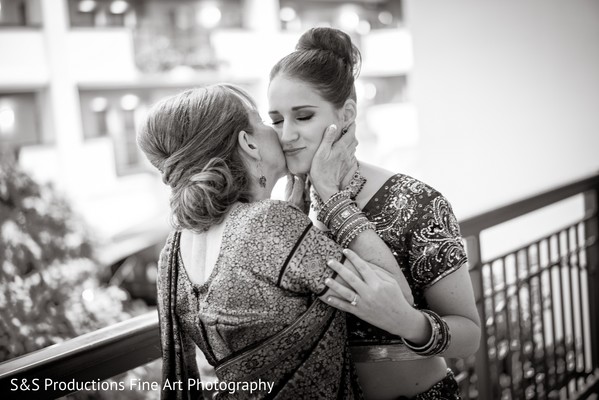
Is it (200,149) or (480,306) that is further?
(480,306)

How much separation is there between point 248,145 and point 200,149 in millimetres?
131

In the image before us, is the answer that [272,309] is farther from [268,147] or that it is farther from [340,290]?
[268,147]

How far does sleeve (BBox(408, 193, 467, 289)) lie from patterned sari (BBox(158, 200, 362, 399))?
0.31 meters

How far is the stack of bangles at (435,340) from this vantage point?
1.57 meters

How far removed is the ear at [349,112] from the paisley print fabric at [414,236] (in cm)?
24

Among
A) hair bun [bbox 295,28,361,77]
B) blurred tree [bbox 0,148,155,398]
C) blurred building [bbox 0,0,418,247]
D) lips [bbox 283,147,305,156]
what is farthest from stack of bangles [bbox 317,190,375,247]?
blurred building [bbox 0,0,418,247]

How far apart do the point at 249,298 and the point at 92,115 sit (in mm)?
13729

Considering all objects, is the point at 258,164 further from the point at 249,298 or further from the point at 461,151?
the point at 461,151

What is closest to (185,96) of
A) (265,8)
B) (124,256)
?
(124,256)

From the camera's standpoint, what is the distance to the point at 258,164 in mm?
1605

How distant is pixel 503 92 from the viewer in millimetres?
6227

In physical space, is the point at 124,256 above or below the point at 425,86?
below

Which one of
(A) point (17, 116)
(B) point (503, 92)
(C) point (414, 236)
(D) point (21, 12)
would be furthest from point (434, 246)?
(D) point (21, 12)

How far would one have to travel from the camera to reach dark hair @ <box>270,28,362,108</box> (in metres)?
1.80
